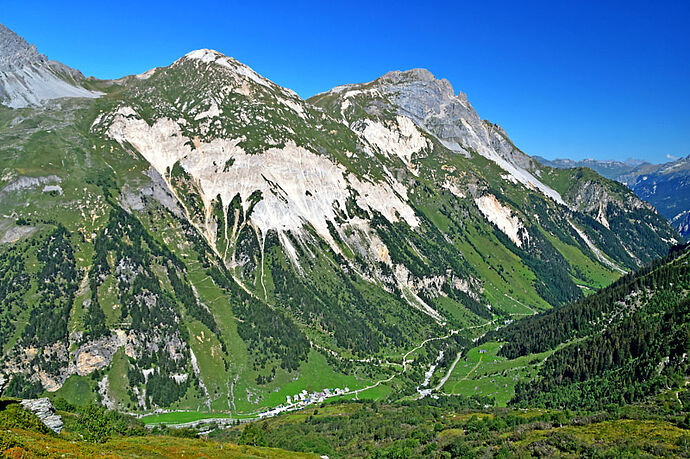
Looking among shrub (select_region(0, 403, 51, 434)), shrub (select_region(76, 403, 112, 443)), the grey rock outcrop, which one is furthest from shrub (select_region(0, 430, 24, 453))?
shrub (select_region(76, 403, 112, 443))

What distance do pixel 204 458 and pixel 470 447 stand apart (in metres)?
51.5

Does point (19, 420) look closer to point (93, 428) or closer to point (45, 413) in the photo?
point (45, 413)

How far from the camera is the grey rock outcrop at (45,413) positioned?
73.6 m

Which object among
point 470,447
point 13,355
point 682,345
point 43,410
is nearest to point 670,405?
point 682,345

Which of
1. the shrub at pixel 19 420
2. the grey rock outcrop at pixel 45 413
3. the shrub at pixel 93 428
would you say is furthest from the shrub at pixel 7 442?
the shrub at pixel 93 428

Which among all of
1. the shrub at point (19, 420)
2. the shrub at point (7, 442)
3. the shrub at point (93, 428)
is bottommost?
the shrub at point (93, 428)

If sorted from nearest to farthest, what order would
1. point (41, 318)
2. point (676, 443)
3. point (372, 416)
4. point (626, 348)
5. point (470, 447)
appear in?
point (676, 443) < point (470, 447) < point (626, 348) < point (372, 416) < point (41, 318)

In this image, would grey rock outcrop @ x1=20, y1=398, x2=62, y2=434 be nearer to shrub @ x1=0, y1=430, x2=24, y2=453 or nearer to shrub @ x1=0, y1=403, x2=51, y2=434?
shrub @ x1=0, y1=403, x2=51, y2=434

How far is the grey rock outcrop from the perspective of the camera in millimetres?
73625

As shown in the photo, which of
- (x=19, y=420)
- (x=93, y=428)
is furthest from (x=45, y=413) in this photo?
(x=19, y=420)

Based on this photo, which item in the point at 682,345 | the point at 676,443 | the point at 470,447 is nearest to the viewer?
the point at 676,443

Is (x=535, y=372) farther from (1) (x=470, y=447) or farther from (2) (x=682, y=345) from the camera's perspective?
(1) (x=470, y=447)

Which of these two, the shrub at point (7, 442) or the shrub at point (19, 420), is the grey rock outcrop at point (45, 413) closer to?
the shrub at point (19, 420)

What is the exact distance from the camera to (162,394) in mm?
193125
